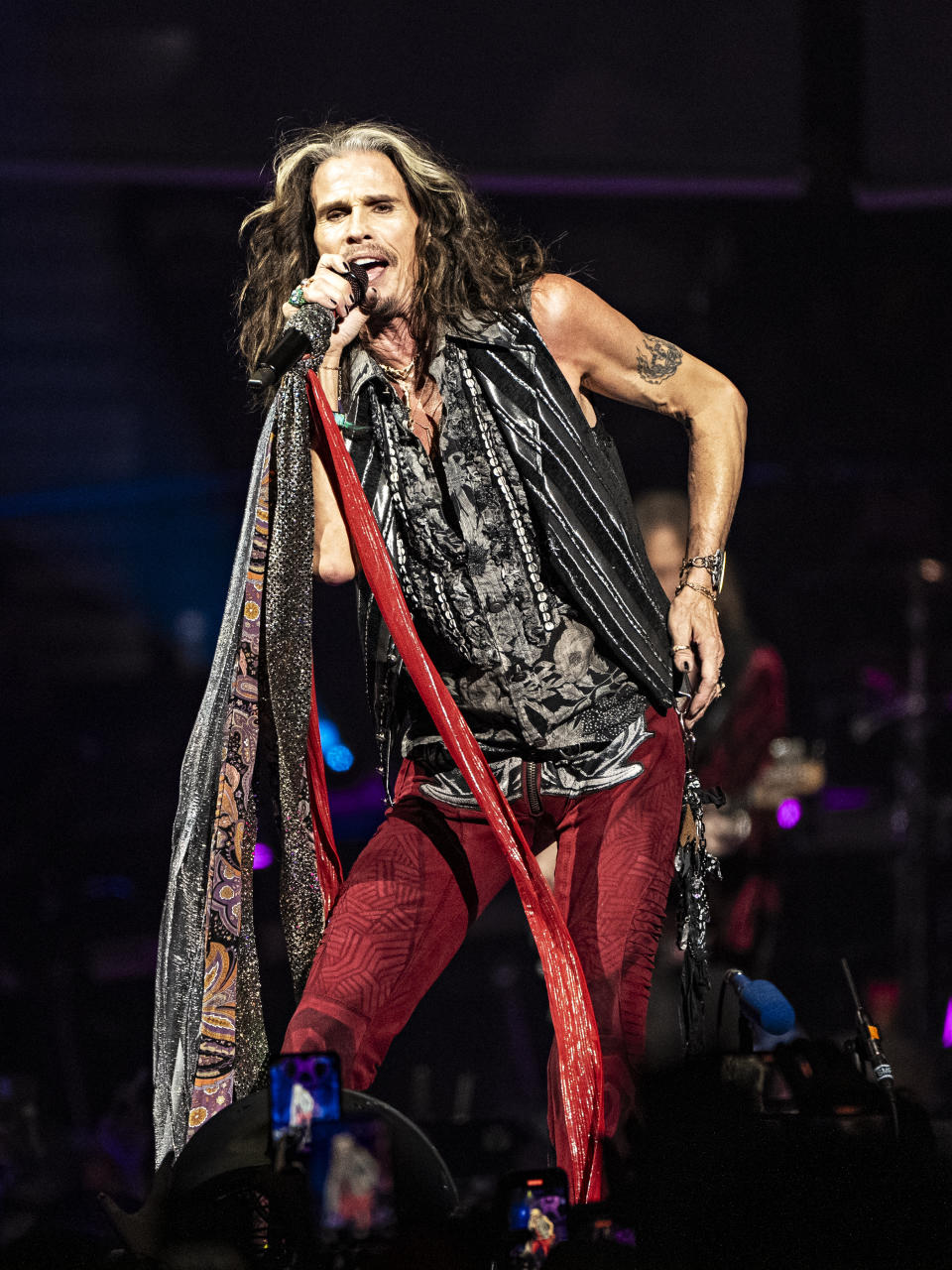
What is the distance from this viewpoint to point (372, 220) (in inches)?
86.5

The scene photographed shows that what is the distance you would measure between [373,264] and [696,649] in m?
0.84

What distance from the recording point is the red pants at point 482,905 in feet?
6.36

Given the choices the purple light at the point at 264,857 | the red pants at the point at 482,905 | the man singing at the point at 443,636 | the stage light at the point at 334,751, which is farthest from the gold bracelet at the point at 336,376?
the stage light at the point at 334,751

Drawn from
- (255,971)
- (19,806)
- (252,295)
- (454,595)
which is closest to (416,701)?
(454,595)

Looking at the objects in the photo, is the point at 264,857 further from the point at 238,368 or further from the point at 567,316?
the point at 567,316

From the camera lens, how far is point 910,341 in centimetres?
484

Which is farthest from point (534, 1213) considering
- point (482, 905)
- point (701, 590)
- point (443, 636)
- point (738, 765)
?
point (738, 765)

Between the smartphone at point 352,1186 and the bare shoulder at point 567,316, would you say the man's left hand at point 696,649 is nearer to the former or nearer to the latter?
the bare shoulder at point 567,316

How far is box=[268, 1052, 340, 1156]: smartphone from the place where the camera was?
1.53 meters

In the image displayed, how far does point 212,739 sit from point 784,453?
360cm

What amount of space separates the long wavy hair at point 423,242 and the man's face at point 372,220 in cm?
3

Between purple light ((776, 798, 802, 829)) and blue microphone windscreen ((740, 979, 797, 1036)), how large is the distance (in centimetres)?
279

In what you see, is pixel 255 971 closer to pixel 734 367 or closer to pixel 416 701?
pixel 416 701

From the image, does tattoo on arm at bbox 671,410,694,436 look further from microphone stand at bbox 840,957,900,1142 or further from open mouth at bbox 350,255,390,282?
microphone stand at bbox 840,957,900,1142
